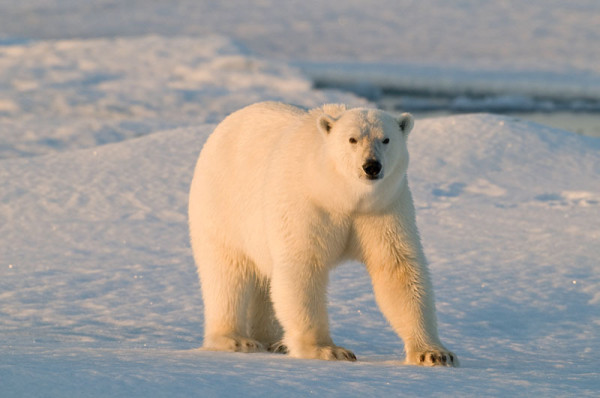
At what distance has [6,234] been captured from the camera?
502 centimetres

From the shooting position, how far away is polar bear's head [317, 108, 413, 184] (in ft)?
8.77

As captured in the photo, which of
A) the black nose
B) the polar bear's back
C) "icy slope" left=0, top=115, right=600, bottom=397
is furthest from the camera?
the polar bear's back

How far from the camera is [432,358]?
9.12 feet

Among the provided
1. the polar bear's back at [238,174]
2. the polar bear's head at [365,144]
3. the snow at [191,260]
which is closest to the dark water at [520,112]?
the snow at [191,260]

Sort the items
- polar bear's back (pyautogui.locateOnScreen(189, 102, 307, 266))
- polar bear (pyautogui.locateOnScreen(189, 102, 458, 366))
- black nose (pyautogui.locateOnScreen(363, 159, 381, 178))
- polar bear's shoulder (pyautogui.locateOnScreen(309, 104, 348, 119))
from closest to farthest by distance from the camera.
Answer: black nose (pyautogui.locateOnScreen(363, 159, 381, 178))
polar bear (pyautogui.locateOnScreen(189, 102, 458, 366))
polar bear's shoulder (pyautogui.locateOnScreen(309, 104, 348, 119))
polar bear's back (pyautogui.locateOnScreen(189, 102, 307, 266))

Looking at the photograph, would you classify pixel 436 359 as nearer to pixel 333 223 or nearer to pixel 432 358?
pixel 432 358

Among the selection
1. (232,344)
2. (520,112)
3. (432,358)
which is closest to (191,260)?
(232,344)

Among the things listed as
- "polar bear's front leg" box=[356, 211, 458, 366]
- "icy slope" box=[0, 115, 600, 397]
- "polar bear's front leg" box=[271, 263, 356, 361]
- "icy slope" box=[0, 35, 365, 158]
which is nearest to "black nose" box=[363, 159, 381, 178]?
"polar bear's front leg" box=[356, 211, 458, 366]

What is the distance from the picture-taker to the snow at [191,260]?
2355 millimetres

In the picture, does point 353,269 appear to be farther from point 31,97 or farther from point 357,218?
point 31,97

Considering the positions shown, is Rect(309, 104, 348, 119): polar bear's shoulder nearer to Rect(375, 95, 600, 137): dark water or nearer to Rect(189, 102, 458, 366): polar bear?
Rect(189, 102, 458, 366): polar bear

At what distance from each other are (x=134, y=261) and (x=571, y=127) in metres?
7.28

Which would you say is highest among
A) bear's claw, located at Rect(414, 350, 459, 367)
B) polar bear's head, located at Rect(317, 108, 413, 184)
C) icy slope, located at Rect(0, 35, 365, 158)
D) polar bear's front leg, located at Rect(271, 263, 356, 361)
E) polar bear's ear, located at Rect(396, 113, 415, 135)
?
icy slope, located at Rect(0, 35, 365, 158)

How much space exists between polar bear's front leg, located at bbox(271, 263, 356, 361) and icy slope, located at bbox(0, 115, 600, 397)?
0.15 metres
